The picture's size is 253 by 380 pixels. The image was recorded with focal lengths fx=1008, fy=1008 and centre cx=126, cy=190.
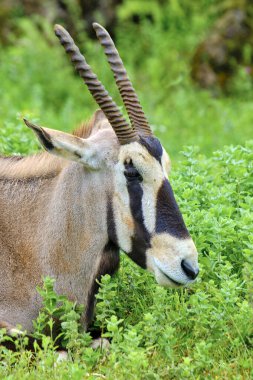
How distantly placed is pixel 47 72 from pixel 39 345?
29.2ft

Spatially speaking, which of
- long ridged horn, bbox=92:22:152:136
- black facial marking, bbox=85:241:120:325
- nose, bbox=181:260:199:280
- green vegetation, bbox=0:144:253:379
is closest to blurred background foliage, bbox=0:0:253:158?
green vegetation, bbox=0:144:253:379

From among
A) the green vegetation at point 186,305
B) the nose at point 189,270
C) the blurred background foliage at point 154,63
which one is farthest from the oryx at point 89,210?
the blurred background foliage at point 154,63

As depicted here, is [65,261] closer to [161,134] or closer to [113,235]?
[113,235]

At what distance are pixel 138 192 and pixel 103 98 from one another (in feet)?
2.15

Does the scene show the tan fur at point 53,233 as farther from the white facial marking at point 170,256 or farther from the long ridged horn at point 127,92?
the white facial marking at point 170,256

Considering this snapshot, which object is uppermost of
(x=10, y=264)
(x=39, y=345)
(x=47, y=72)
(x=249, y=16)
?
(x=249, y=16)

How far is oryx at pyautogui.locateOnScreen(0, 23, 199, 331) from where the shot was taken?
Result: 616 cm

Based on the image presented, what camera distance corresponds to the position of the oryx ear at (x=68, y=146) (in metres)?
6.18

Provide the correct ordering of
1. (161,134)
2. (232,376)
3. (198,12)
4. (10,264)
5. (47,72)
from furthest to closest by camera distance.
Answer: (198,12), (47,72), (161,134), (10,264), (232,376)

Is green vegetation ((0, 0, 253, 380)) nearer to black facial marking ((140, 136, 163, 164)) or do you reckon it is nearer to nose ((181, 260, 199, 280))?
nose ((181, 260, 199, 280))

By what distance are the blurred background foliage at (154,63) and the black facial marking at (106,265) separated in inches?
196

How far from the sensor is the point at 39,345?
21.1 ft

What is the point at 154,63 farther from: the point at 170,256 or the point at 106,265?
the point at 170,256

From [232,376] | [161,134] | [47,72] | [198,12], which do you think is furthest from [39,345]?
[198,12]
